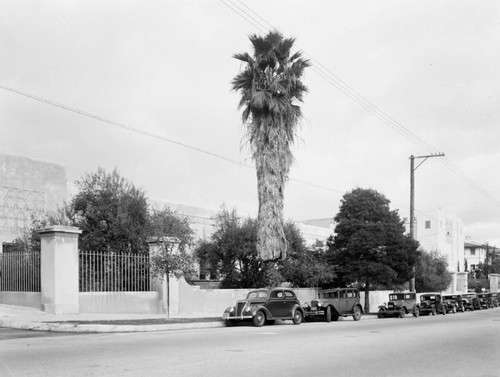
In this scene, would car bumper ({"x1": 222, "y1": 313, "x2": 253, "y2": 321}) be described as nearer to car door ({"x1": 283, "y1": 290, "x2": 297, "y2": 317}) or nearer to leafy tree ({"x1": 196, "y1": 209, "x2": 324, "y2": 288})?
car door ({"x1": 283, "y1": 290, "x2": 297, "y2": 317})

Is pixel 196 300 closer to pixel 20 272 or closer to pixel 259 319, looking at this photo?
pixel 259 319

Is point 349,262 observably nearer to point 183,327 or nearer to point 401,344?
point 183,327

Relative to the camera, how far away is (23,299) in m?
24.2

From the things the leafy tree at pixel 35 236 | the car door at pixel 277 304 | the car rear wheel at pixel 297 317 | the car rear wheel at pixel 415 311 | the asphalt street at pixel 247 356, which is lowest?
the car rear wheel at pixel 415 311

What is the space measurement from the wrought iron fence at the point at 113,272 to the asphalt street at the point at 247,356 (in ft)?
23.9

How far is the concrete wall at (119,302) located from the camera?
24.1m

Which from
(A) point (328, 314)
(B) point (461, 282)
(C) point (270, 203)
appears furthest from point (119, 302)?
(B) point (461, 282)

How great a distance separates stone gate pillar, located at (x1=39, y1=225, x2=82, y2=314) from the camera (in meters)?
22.8

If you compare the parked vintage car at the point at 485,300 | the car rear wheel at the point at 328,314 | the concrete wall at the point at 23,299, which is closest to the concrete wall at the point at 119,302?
the concrete wall at the point at 23,299

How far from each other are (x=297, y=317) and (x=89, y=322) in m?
9.73

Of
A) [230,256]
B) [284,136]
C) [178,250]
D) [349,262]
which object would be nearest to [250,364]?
[178,250]

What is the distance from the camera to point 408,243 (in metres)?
39.1

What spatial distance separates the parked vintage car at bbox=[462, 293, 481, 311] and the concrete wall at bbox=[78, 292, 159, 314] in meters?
30.8

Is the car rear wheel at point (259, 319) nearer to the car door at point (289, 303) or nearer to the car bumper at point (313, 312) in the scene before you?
the car door at point (289, 303)
